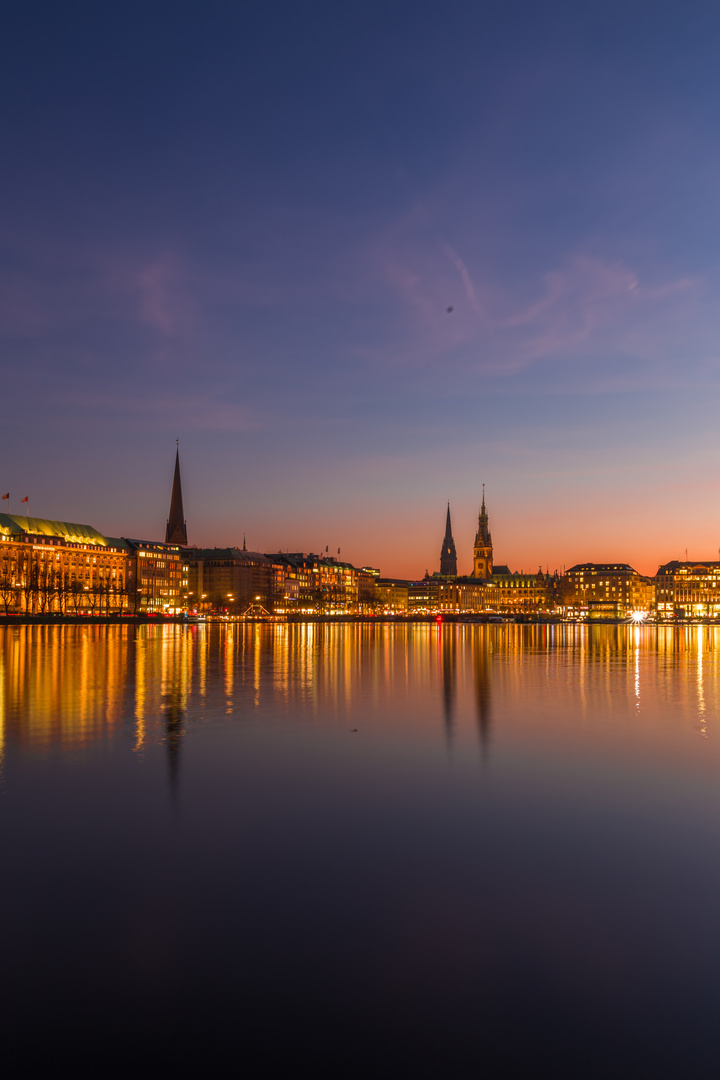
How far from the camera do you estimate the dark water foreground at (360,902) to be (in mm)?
5914

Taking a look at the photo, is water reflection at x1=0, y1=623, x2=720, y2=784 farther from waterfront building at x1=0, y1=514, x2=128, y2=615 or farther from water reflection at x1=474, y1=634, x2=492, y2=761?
waterfront building at x1=0, y1=514, x2=128, y2=615

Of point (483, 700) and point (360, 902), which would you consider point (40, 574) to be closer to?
point (483, 700)

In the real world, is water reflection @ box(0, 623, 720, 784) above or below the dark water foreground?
below

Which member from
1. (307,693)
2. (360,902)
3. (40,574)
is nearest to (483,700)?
(307,693)

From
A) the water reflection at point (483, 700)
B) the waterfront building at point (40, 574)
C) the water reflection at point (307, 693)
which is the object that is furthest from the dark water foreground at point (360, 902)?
the waterfront building at point (40, 574)

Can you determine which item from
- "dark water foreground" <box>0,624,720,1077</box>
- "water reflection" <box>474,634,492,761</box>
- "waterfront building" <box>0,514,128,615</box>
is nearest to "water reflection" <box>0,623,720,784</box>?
"water reflection" <box>474,634,492,761</box>

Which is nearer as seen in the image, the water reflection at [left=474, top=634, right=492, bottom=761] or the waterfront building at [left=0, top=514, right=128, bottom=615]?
the water reflection at [left=474, top=634, right=492, bottom=761]

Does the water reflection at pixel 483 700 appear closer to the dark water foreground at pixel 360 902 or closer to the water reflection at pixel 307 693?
the water reflection at pixel 307 693

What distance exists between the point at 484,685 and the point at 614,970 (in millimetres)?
26299

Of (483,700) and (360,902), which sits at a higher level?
(360,902)

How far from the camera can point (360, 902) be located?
830cm

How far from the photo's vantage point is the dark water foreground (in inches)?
233

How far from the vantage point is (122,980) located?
21.6 feet

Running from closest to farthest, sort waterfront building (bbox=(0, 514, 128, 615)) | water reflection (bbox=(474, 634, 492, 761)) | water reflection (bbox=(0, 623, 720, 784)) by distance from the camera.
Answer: water reflection (bbox=(474, 634, 492, 761)), water reflection (bbox=(0, 623, 720, 784)), waterfront building (bbox=(0, 514, 128, 615))
